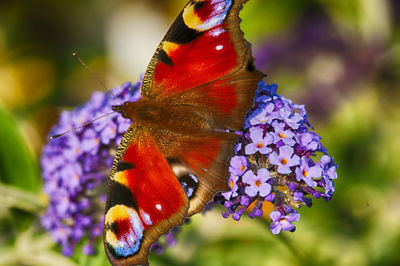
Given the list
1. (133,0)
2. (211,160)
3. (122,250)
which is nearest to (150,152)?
(211,160)

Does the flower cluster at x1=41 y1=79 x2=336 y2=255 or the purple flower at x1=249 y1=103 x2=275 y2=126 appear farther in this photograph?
the purple flower at x1=249 y1=103 x2=275 y2=126

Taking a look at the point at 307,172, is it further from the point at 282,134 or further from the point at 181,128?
the point at 181,128

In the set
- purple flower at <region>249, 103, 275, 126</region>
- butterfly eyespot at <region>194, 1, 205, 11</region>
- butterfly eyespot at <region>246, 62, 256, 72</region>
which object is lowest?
purple flower at <region>249, 103, 275, 126</region>

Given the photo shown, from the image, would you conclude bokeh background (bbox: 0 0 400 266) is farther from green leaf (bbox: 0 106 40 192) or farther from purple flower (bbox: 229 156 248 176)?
purple flower (bbox: 229 156 248 176)

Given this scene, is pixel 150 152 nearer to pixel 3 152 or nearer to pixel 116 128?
pixel 116 128

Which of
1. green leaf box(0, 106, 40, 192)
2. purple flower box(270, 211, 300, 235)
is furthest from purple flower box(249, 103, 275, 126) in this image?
green leaf box(0, 106, 40, 192)

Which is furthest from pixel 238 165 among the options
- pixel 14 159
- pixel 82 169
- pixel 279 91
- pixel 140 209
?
pixel 279 91
